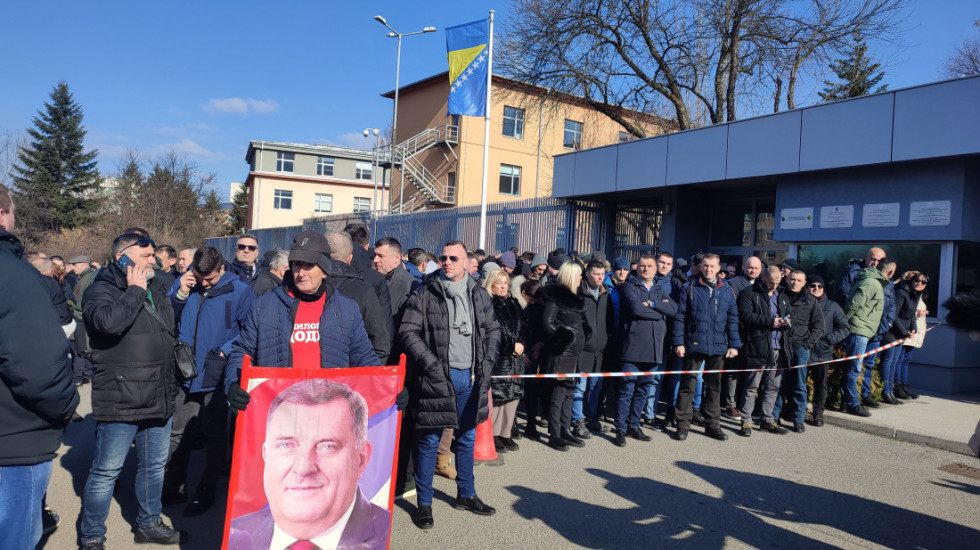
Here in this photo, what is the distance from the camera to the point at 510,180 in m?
38.0

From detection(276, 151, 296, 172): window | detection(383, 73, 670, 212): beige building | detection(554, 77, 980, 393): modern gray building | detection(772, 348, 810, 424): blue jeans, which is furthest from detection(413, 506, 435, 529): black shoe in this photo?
detection(276, 151, 296, 172): window

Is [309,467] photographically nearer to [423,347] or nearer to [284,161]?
[423,347]

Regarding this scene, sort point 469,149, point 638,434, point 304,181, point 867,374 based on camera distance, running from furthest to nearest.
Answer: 1. point 304,181
2. point 469,149
3. point 867,374
4. point 638,434

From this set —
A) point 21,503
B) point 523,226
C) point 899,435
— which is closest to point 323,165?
point 523,226

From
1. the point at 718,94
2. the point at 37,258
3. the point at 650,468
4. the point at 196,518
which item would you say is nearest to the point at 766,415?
the point at 650,468

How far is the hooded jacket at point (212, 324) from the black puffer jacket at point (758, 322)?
5775 millimetres

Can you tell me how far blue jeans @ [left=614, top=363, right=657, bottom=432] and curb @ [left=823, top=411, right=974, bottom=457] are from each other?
10.1 ft

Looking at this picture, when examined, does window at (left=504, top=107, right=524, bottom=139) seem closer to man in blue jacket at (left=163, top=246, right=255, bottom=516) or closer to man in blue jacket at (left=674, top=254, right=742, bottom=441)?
man in blue jacket at (left=674, top=254, right=742, bottom=441)

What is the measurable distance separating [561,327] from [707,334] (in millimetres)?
1859

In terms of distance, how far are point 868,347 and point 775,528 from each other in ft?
19.4

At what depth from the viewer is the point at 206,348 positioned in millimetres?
4973

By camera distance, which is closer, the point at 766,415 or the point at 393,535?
the point at 393,535

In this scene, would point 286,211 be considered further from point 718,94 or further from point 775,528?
point 775,528

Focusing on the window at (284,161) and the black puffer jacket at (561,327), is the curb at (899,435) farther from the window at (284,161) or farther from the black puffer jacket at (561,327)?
the window at (284,161)
